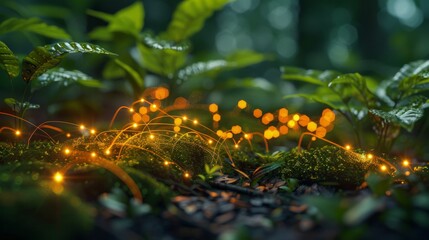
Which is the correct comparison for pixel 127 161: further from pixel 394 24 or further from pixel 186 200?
pixel 394 24

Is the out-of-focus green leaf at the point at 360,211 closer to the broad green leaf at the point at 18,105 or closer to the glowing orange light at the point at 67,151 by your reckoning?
the glowing orange light at the point at 67,151

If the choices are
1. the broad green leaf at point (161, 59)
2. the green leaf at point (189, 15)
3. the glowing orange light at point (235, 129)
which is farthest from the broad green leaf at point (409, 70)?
the broad green leaf at point (161, 59)

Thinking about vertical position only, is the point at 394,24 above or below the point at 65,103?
above

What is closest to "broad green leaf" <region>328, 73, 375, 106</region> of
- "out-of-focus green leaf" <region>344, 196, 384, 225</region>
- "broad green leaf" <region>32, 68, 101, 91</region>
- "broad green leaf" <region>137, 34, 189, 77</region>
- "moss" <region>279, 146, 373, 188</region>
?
"moss" <region>279, 146, 373, 188</region>

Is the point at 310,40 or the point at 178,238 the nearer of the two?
the point at 178,238

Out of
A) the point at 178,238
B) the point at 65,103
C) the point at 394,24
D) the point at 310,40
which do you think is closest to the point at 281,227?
the point at 178,238

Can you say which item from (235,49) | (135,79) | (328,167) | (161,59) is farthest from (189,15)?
(235,49)
